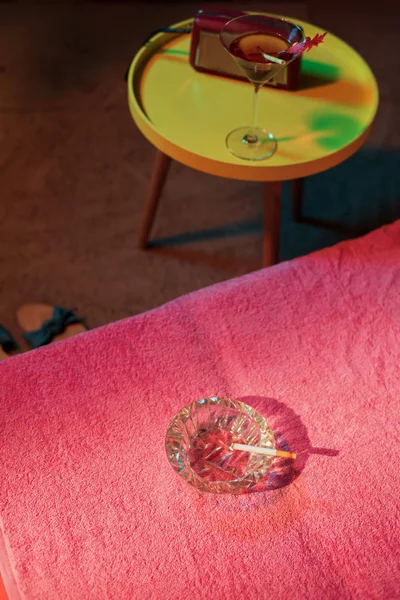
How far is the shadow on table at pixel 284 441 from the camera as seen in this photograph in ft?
3.22

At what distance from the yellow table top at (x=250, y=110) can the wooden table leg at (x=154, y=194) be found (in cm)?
13

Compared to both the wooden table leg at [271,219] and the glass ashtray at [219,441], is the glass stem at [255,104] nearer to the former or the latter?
the wooden table leg at [271,219]

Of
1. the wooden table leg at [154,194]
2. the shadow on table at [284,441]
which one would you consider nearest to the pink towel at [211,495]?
the shadow on table at [284,441]

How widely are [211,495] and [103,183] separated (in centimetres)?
113

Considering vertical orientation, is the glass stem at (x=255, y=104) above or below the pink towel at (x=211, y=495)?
above

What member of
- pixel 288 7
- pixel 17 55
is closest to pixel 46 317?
pixel 17 55

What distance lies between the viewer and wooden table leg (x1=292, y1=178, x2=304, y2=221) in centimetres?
172

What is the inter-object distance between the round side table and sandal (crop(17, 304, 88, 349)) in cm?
36

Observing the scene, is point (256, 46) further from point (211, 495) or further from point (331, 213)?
point (211, 495)

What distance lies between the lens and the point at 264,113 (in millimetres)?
1441

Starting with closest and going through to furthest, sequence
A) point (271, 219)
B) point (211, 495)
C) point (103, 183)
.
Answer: point (211, 495), point (271, 219), point (103, 183)

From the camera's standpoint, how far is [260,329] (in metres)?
1.16

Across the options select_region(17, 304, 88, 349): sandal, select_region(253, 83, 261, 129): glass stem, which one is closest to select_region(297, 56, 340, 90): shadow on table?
select_region(253, 83, 261, 129): glass stem

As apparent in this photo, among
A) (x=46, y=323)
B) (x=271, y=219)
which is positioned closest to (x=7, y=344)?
(x=46, y=323)
